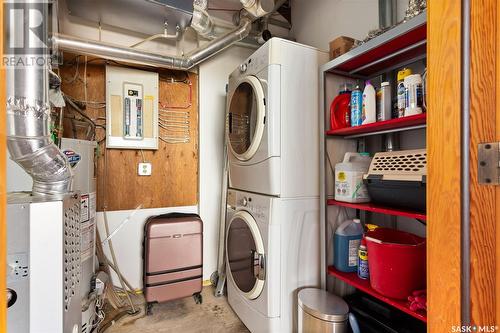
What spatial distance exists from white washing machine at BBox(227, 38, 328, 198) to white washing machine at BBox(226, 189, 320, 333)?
11 cm

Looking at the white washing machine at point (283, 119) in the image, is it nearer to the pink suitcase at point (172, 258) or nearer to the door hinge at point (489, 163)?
the pink suitcase at point (172, 258)

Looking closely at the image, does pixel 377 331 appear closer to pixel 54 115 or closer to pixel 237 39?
pixel 237 39

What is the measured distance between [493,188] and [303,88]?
3.86 ft

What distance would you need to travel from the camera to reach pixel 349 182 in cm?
145

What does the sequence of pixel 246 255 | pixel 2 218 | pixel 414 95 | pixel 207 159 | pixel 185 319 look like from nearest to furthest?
1. pixel 2 218
2. pixel 414 95
3. pixel 246 255
4. pixel 185 319
5. pixel 207 159

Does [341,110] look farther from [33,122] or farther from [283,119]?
[33,122]

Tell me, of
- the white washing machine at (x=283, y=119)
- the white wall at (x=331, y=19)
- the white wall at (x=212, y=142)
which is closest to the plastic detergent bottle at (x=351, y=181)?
the white washing machine at (x=283, y=119)

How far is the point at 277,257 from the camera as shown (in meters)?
1.51

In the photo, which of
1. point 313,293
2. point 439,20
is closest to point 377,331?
point 313,293

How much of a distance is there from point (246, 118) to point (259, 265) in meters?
1.03

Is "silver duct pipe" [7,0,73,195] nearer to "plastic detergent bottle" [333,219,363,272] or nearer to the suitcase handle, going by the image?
the suitcase handle

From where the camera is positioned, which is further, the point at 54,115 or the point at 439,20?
the point at 54,115

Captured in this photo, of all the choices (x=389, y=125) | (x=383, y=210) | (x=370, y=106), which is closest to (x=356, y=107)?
(x=370, y=106)

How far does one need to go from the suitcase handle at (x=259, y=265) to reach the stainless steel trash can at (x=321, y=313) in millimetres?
261
